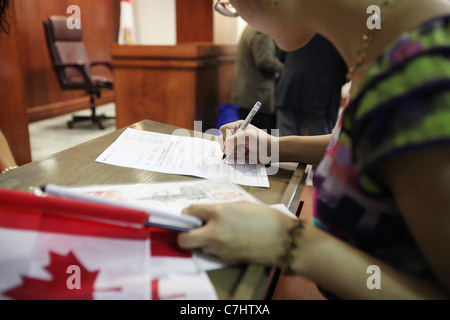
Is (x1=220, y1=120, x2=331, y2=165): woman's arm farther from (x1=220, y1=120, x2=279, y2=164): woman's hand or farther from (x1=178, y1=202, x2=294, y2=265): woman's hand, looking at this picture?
(x1=178, y1=202, x2=294, y2=265): woman's hand

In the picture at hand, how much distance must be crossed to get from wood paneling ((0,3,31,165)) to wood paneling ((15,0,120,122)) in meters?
1.38

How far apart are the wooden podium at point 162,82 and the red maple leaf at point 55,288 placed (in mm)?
2214

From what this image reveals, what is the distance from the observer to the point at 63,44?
3.74 m

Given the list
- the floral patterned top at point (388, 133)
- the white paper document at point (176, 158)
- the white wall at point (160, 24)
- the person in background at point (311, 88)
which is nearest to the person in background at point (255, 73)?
the person in background at point (311, 88)

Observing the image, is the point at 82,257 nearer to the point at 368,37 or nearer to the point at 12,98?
the point at 368,37

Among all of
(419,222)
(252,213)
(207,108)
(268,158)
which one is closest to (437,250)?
(419,222)

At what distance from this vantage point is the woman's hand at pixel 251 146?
777 millimetres

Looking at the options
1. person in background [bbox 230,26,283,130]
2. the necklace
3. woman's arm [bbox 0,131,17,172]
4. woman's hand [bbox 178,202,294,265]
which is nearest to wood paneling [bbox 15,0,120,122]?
person in background [bbox 230,26,283,130]

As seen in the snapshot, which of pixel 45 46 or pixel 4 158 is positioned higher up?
pixel 45 46

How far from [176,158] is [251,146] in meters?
0.18

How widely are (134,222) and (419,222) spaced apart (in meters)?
0.31

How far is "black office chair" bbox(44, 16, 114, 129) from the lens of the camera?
3.46 m

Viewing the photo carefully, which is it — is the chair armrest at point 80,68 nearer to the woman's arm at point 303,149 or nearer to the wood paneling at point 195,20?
the wood paneling at point 195,20

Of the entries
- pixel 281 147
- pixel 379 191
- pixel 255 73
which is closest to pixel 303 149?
pixel 281 147
